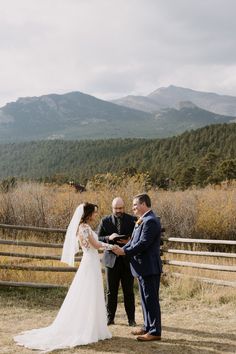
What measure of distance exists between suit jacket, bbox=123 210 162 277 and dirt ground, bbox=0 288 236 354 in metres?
0.93

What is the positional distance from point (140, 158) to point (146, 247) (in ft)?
256

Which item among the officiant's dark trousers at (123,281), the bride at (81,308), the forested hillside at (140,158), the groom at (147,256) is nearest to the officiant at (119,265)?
the officiant's dark trousers at (123,281)

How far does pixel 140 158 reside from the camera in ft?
276

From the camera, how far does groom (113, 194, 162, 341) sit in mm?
6312

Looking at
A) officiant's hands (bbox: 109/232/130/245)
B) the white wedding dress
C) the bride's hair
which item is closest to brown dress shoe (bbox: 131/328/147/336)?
the white wedding dress

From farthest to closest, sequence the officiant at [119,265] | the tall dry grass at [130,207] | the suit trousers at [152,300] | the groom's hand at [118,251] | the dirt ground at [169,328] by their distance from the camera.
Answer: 1. the tall dry grass at [130,207]
2. the officiant at [119,265]
3. the groom's hand at [118,251]
4. the suit trousers at [152,300]
5. the dirt ground at [169,328]

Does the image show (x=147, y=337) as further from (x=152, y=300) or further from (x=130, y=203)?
(x=130, y=203)

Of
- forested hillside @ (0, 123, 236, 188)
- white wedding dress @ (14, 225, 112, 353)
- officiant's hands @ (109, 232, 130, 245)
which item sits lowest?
white wedding dress @ (14, 225, 112, 353)

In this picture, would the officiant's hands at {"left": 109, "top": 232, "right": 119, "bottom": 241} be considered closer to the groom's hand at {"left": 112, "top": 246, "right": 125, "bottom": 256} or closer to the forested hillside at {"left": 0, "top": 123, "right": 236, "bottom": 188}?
the groom's hand at {"left": 112, "top": 246, "right": 125, "bottom": 256}

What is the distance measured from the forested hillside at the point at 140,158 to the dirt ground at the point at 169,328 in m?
31.4

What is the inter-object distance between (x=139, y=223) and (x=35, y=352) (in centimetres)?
198

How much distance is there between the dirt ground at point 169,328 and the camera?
20.6 feet

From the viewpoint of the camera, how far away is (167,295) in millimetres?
9586

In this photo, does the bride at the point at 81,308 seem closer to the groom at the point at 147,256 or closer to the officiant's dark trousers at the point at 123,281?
the groom at the point at 147,256
